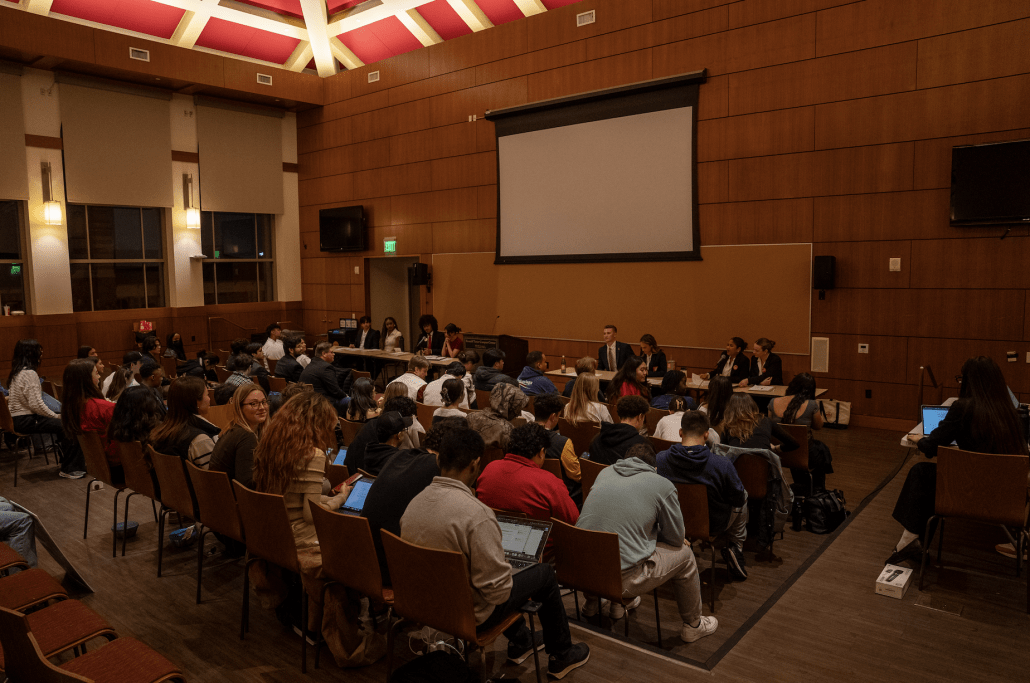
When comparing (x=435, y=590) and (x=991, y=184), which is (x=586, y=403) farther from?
(x=991, y=184)

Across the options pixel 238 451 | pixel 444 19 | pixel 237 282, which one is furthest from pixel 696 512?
pixel 237 282

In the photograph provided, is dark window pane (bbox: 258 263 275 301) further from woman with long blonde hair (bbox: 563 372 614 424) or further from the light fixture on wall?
woman with long blonde hair (bbox: 563 372 614 424)

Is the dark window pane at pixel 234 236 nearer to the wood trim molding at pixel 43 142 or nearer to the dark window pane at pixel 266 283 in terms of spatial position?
the dark window pane at pixel 266 283

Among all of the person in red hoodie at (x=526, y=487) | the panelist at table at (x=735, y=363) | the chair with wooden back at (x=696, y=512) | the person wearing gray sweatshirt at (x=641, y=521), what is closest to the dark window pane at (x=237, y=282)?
the panelist at table at (x=735, y=363)

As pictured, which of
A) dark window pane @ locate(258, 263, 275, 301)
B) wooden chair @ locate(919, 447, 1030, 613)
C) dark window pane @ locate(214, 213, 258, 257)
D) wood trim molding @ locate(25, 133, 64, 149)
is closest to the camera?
wooden chair @ locate(919, 447, 1030, 613)

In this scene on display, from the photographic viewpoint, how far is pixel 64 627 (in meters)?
2.63

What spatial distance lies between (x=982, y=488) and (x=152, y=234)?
13524mm

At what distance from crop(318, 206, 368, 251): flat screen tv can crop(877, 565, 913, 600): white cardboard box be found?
11197 mm

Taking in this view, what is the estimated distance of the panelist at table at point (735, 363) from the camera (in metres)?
8.05

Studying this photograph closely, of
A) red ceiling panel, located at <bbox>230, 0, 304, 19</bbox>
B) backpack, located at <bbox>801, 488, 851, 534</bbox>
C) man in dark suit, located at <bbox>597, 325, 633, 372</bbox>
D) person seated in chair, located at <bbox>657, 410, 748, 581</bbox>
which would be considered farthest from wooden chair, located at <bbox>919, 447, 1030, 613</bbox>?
red ceiling panel, located at <bbox>230, 0, 304, 19</bbox>

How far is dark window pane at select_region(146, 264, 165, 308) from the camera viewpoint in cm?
1305

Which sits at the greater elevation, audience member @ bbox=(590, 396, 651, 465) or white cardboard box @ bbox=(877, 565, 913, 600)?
audience member @ bbox=(590, 396, 651, 465)

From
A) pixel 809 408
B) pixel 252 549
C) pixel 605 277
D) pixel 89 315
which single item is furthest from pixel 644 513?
pixel 89 315

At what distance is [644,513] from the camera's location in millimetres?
3195
